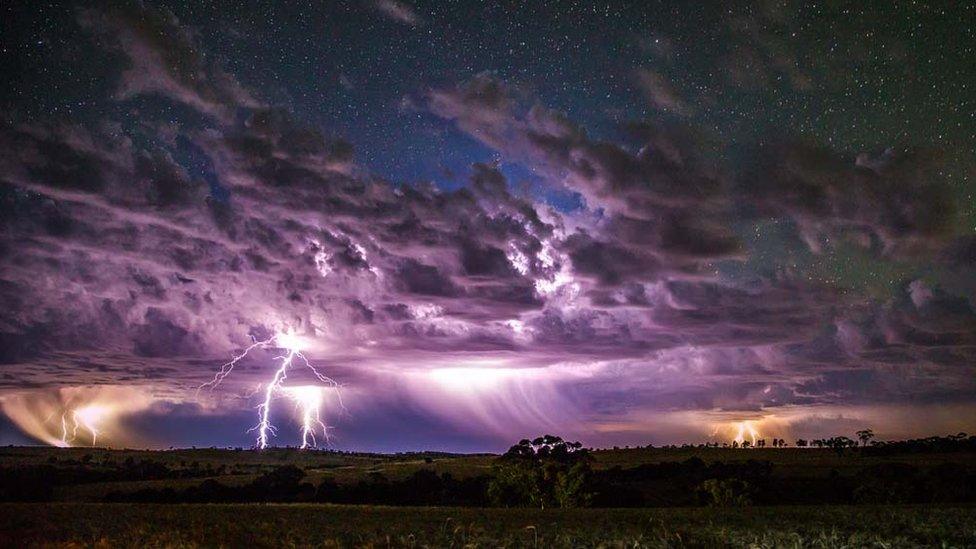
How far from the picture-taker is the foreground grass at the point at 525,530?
23.9 meters

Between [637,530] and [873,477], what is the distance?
66.8 m

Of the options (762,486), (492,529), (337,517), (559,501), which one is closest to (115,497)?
(559,501)

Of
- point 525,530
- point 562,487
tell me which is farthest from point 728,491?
point 525,530

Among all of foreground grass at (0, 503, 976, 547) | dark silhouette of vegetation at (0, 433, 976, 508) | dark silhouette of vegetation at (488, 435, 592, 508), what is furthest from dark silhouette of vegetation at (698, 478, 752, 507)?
foreground grass at (0, 503, 976, 547)

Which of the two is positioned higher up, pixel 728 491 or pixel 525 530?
pixel 525 530

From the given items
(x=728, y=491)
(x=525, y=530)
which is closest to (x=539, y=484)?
(x=728, y=491)

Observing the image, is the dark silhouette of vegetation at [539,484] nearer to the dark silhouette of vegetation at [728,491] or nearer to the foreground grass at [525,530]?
the dark silhouette of vegetation at [728,491]

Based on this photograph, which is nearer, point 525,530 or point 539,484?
point 525,530

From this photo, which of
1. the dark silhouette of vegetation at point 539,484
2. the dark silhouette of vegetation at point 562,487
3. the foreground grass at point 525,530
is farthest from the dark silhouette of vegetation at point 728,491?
the foreground grass at point 525,530

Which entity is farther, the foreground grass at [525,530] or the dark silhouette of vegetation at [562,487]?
the dark silhouette of vegetation at [562,487]

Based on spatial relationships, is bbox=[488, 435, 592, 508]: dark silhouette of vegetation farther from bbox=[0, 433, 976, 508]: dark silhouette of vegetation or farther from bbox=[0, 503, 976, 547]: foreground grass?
bbox=[0, 503, 976, 547]: foreground grass

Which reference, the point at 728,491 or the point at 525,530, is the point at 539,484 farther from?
the point at 525,530

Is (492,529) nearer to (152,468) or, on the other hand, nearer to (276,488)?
(276,488)

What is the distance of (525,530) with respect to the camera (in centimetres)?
2684
